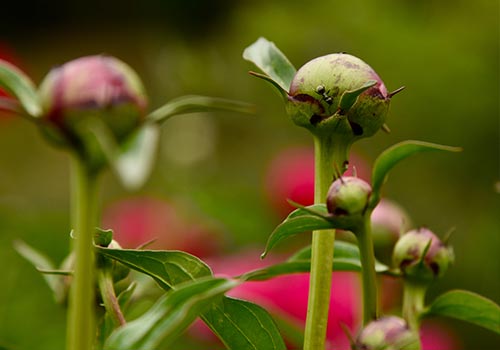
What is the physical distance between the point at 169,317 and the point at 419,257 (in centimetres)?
14

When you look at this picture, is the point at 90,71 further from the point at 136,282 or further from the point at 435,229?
the point at 435,229

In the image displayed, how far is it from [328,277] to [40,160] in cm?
392

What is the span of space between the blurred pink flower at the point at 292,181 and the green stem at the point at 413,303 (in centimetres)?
99

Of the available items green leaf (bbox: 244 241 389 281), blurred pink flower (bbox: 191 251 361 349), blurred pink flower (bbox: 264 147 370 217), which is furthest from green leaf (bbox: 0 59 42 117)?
blurred pink flower (bbox: 264 147 370 217)

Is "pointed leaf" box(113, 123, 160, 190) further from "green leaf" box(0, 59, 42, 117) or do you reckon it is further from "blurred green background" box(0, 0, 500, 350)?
"blurred green background" box(0, 0, 500, 350)

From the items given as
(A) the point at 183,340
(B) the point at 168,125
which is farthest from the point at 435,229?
(A) the point at 183,340

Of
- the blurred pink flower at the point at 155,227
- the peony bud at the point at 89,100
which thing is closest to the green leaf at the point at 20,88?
the peony bud at the point at 89,100

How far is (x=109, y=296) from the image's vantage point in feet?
1.03

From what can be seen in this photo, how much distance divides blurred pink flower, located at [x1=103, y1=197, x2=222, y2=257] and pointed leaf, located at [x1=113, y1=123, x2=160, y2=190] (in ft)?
4.01

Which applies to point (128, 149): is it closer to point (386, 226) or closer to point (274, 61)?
point (274, 61)

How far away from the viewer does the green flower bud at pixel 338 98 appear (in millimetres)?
320

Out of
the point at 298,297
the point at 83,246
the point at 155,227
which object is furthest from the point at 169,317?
the point at 155,227

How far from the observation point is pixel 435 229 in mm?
2258

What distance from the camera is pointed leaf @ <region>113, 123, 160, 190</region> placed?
0.23 m
